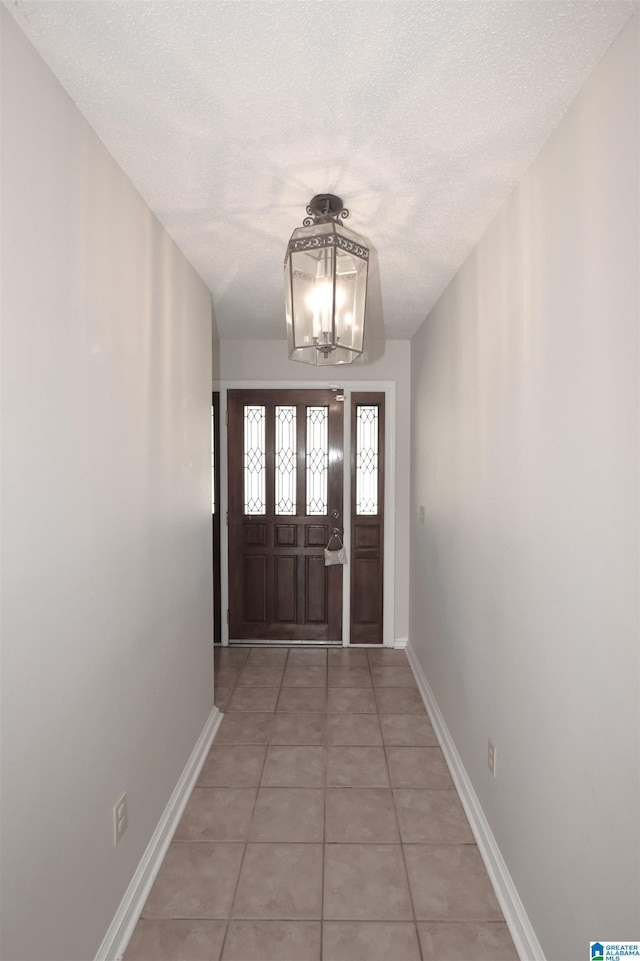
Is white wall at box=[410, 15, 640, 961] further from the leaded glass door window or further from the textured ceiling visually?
the leaded glass door window

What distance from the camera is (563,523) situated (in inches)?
58.6

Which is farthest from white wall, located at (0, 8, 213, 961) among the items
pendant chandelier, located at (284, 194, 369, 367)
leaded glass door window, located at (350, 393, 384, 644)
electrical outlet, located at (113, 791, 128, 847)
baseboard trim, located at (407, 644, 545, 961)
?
leaded glass door window, located at (350, 393, 384, 644)

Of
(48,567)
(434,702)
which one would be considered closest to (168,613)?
(48,567)

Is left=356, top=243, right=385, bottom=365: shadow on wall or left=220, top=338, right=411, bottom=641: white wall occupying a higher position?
left=356, top=243, right=385, bottom=365: shadow on wall

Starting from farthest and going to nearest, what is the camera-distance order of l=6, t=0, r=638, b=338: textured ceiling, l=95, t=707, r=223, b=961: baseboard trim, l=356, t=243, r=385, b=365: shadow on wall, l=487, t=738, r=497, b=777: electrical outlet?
l=356, t=243, r=385, b=365: shadow on wall < l=487, t=738, r=497, b=777: electrical outlet < l=95, t=707, r=223, b=961: baseboard trim < l=6, t=0, r=638, b=338: textured ceiling

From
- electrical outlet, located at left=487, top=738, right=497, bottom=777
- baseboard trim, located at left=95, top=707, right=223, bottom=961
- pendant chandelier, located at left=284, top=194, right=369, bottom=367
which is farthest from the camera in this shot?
electrical outlet, located at left=487, top=738, right=497, bottom=777

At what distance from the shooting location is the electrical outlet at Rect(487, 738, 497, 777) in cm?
208

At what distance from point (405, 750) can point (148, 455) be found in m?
2.08

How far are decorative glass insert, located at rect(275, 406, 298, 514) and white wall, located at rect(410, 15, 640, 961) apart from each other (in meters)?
2.15

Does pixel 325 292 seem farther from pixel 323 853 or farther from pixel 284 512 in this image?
pixel 284 512

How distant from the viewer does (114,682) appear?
1748mm

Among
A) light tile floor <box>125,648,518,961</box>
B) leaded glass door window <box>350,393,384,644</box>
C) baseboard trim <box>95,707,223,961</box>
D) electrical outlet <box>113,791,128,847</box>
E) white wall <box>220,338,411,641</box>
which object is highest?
white wall <box>220,338,411,641</box>

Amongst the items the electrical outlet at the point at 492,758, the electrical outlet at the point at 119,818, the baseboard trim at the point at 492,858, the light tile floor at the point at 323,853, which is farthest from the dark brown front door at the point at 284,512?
the electrical outlet at the point at 119,818

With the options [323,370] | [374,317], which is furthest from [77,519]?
[323,370]
